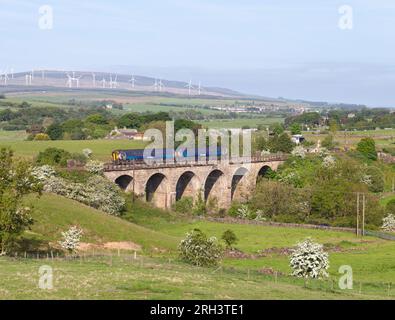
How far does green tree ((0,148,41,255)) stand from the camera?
42531mm

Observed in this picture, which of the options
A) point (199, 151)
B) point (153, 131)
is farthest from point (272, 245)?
point (153, 131)

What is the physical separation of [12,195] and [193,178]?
62.9 m

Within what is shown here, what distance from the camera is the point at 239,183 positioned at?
376 ft

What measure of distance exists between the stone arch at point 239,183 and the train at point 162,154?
13.2ft

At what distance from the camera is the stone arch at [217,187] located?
10956cm

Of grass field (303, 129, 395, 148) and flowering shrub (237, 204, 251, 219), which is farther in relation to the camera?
grass field (303, 129, 395, 148)

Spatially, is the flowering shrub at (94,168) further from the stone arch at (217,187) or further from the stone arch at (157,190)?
the stone arch at (217,187)

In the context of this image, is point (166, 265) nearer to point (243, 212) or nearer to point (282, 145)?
point (243, 212)

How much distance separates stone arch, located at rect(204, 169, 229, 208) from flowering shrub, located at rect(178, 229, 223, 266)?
60967mm

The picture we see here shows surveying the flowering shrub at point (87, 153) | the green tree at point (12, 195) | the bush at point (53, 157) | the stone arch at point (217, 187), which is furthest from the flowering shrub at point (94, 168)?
the green tree at point (12, 195)

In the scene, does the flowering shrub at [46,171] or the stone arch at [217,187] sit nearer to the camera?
the flowering shrub at [46,171]

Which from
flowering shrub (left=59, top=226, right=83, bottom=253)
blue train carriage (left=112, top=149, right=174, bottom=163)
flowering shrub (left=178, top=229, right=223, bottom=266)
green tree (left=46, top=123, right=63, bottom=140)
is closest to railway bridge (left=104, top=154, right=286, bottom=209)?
blue train carriage (left=112, top=149, right=174, bottom=163)

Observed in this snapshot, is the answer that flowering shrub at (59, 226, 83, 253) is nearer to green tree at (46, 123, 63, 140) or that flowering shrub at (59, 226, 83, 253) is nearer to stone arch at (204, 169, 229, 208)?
stone arch at (204, 169, 229, 208)

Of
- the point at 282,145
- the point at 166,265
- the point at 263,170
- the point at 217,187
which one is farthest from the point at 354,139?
the point at 166,265
